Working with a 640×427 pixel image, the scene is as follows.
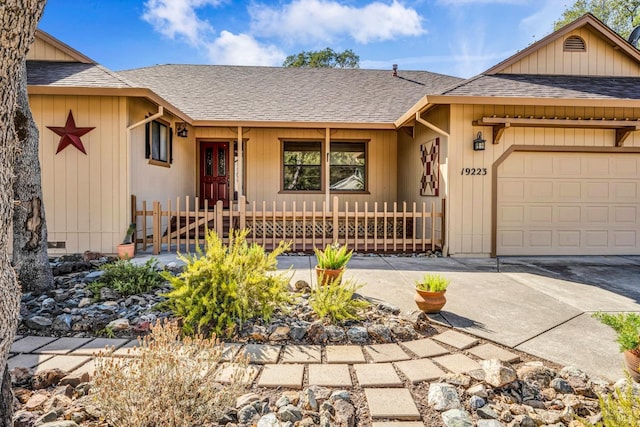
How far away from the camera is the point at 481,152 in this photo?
23.4 ft

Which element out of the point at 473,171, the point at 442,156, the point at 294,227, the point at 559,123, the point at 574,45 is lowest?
the point at 294,227

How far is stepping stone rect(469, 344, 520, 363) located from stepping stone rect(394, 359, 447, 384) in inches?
17.7

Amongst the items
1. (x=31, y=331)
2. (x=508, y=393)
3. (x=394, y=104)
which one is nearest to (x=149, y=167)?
(x=31, y=331)

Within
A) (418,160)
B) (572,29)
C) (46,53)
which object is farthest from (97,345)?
(572,29)

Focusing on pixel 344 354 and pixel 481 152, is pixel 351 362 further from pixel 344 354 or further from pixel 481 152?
pixel 481 152

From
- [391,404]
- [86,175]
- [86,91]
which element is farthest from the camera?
[86,175]

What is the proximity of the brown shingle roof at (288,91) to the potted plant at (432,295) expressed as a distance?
19.2 feet

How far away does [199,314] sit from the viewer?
321 centimetres

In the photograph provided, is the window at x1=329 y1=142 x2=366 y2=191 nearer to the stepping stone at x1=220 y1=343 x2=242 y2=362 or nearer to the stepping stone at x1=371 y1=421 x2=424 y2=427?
the stepping stone at x1=220 y1=343 x2=242 y2=362

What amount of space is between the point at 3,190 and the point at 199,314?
204 centimetres

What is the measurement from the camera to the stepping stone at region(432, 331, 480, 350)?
3.05 m

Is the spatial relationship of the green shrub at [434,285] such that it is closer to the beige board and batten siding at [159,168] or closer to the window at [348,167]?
the beige board and batten siding at [159,168]

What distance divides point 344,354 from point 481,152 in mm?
5616

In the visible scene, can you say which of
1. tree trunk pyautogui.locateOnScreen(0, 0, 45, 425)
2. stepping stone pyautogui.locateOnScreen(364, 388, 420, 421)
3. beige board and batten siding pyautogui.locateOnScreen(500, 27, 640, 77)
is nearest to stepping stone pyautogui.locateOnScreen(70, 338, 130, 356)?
tree trunk pyautogui.locateOnScreen(0, 0, 45, 425)
